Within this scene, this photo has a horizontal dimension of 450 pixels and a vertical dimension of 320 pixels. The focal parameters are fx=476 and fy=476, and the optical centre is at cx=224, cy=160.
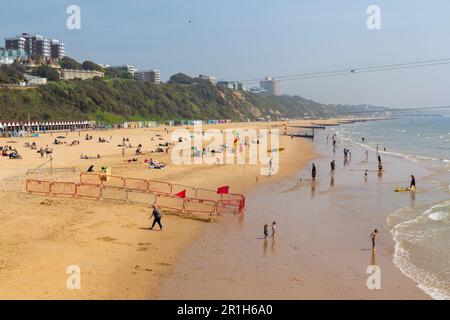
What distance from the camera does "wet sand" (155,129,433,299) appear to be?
1285 centimetres

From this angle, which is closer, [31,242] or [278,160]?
[31,242]

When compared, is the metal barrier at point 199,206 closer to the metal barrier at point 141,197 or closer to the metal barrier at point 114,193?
the metal barrier at point 141,197

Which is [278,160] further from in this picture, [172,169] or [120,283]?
[120,283]

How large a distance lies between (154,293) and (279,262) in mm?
4729

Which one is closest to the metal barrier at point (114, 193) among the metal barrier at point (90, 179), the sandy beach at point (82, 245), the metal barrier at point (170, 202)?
the sandy beach at point (82, 245)

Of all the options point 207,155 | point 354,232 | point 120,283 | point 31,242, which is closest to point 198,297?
point 120,283

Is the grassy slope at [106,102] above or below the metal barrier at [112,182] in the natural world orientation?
above

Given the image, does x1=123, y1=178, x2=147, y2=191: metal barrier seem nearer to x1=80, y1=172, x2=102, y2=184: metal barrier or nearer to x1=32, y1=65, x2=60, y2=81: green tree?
x1=80, y1=172, x2=102, y2=184: metal barrier

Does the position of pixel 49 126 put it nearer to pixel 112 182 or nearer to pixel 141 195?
pixel 112 182

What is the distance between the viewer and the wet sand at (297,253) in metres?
12.9

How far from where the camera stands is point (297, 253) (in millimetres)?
16422

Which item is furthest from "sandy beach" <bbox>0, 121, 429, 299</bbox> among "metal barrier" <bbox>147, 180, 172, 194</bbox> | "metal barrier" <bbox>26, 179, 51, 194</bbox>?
"metal barrier" <bbox>147, 180, 172, 194</bbox>

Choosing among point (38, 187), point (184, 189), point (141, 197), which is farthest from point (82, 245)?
point (184, 189)
